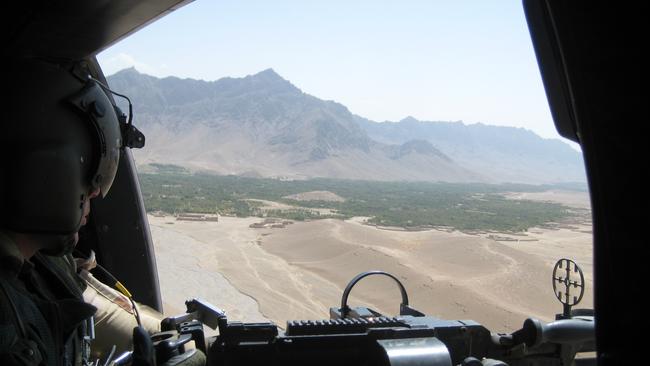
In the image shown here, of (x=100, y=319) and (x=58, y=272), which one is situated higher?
(x=58, y=272)

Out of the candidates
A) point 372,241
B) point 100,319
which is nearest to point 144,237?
point 100,319

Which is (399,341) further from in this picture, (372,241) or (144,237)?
(372,241)

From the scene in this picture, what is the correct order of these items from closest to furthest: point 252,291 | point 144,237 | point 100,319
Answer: point 100,319
point 144,237
point 252,291

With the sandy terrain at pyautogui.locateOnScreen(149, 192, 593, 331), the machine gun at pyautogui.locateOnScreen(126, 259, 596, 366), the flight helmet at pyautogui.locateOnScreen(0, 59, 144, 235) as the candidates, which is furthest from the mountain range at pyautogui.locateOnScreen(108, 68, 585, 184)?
the machine gun at pyautogui.locateOnScreen(126, 259, 596, 366)

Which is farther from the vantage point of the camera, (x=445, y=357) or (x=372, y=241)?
(x=372, y=241)

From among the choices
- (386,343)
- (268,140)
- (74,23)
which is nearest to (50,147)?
(74,23)

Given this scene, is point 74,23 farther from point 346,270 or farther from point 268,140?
point 268,140

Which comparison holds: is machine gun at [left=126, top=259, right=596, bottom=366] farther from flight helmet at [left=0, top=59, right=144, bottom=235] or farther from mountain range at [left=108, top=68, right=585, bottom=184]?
mountain range at [left=108, top=68, right=585, bottom=184]
